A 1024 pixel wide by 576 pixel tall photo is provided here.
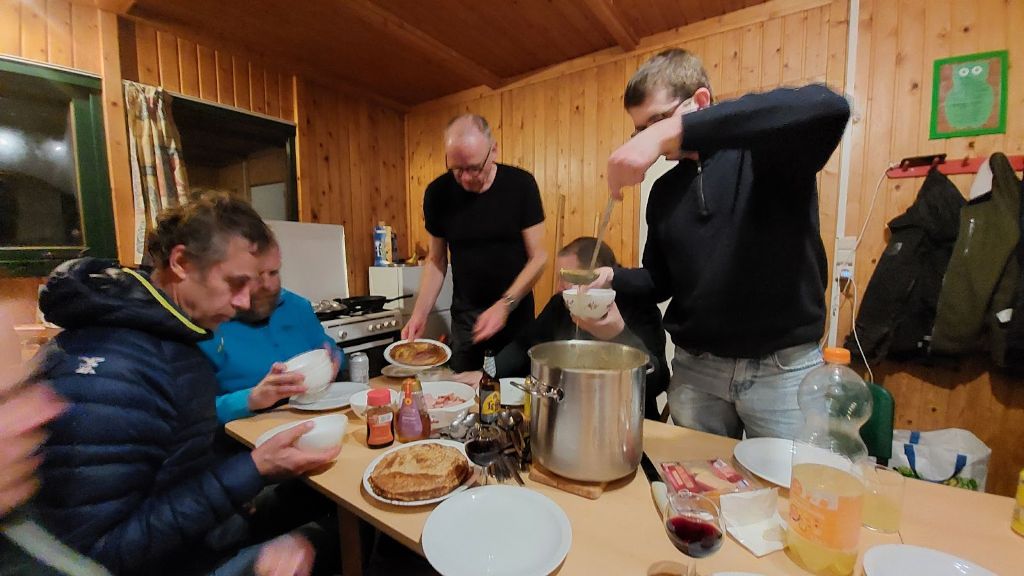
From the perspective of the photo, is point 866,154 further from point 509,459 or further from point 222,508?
point 222,508

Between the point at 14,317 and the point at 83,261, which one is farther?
the point at 83,261

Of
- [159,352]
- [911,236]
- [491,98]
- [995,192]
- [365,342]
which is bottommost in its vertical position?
[365,342]

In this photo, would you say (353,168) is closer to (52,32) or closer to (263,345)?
(52,32)

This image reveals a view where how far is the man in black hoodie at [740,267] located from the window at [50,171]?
9.09ft

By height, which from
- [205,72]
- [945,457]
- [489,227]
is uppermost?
[205,72]

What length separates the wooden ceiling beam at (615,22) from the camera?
91.3 inches

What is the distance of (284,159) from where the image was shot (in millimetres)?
3158

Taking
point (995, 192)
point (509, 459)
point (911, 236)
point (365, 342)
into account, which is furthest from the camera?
point (365, 342)

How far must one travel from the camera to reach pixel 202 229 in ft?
3.08

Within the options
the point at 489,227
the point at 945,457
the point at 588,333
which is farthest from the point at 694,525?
the point at 945,457

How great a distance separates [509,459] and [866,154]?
254 cm

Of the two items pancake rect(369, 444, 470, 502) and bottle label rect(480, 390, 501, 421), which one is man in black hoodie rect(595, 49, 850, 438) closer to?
bottle label rect(480, 390, 501, 421)

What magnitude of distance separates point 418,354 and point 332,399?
36 cm

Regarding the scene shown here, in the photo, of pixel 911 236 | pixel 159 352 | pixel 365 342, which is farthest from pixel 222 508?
pixel 911 236
